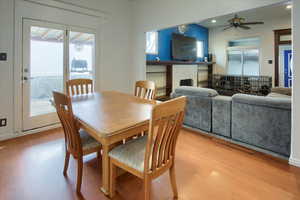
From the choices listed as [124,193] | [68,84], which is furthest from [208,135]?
[68,84]

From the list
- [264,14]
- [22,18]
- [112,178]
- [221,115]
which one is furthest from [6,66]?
[264,14]

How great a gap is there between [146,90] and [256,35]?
21.0 feet

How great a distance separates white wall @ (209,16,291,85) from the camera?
21.4 feet

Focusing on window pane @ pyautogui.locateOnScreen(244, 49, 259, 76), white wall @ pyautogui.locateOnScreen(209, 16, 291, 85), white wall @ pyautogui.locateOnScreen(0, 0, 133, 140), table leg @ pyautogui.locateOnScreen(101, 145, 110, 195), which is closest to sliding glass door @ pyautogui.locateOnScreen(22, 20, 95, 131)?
white wall @ pyautogui.locateOnScreen(0, 0, 133, 140)

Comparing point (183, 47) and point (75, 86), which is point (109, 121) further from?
point (183, 47)

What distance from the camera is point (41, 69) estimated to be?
10.6ft

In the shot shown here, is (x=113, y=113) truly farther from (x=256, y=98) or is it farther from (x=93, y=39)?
(x=93, y=39)

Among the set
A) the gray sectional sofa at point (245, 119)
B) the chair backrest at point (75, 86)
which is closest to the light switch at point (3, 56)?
the chair backrest at point (75, 86)

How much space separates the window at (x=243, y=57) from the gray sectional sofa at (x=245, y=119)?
17.1ft

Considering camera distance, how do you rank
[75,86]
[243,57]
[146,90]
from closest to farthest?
1. [146,90]
2. [75,86]
3. [243,57]

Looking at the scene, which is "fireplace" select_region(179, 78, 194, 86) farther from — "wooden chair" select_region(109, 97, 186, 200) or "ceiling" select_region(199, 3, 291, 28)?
"wooden chair" select_region(109, 97, 186, 200)

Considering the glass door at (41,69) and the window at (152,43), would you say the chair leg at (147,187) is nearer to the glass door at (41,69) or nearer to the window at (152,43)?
the glass door at (41,69)

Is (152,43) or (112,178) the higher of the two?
(152,43)

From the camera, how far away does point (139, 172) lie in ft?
4.36
